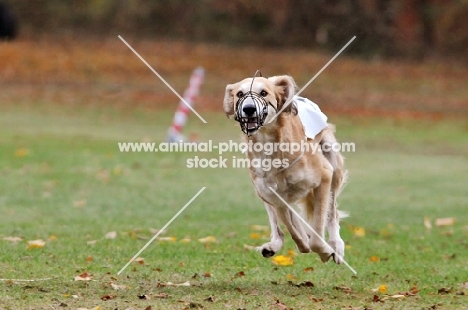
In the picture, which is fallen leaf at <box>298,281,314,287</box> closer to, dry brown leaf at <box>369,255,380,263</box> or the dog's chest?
the dog's chest

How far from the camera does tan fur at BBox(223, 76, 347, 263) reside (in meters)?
7.36

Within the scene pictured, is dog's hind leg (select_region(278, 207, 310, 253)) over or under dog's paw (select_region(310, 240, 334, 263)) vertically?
over

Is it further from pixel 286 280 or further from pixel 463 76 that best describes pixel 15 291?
Answer: pixel 463 76

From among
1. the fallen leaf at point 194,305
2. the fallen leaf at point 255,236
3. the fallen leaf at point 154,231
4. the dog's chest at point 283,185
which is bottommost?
the fallen leaf at point 194,305

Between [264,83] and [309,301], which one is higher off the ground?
[264,83]

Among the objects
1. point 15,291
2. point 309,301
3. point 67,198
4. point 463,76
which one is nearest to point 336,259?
point 309,301

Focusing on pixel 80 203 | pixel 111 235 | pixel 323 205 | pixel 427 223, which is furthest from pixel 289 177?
pixel 80 203

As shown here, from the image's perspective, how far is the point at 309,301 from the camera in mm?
6855

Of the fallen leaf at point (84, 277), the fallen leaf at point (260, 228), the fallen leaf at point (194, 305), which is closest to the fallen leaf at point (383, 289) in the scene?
the fallen leaf at point (194, 305)

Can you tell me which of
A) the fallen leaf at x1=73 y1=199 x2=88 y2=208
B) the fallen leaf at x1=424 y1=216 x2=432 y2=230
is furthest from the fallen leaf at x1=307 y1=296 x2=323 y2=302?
the fallen leaf at x1=73 y1=199 x2=88 y2=208

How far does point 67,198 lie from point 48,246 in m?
3.88

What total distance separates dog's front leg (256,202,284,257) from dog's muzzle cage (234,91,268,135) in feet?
3.77

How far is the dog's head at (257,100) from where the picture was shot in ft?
22.8

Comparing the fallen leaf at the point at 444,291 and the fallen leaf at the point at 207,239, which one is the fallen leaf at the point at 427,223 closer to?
the fallen leaf at the point at 207,239
